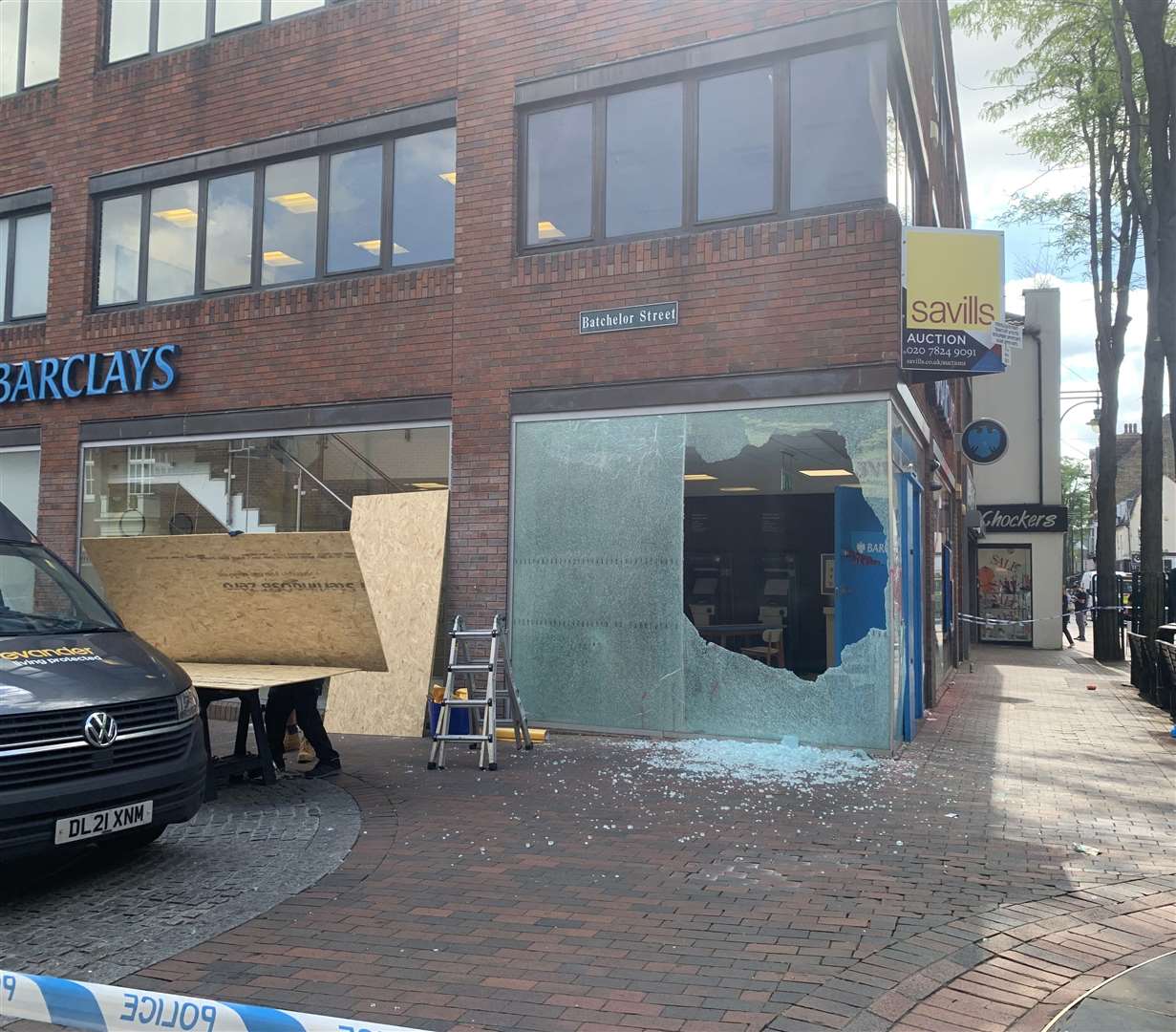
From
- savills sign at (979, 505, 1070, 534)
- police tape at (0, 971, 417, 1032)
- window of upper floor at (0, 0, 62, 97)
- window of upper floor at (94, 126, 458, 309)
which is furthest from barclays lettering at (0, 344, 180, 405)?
savills sign at (979, 505, 1070, 534)

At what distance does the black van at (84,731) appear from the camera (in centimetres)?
512

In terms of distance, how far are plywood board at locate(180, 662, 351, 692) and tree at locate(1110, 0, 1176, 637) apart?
9.57 m

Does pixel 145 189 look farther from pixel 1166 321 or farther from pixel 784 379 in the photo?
pixel 1166 321

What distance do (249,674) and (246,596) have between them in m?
1.42

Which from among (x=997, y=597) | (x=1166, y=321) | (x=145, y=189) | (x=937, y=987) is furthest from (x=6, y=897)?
(x=997, y=597)

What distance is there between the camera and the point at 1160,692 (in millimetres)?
14117

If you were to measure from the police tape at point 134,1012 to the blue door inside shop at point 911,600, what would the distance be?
8120 mm

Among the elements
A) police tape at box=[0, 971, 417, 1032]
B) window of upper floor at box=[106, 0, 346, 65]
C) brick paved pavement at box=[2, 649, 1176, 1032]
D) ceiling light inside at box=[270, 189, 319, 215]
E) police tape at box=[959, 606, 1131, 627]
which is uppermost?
window of upper floor at box=[106, 0, 346, 65]

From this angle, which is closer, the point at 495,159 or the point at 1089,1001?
the point at 1089,1001

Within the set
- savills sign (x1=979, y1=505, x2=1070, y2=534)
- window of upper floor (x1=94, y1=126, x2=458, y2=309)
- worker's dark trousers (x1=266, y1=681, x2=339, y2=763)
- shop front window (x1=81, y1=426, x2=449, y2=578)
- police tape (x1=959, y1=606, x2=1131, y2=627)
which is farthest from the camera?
savills sign (x1=979, y1=505, x2=1070, y2=534)

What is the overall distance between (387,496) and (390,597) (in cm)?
116

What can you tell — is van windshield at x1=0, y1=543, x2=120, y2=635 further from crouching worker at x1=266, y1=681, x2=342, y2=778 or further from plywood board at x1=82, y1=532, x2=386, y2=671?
plywood board at x1=82, y1=532, x2=386, y2=671

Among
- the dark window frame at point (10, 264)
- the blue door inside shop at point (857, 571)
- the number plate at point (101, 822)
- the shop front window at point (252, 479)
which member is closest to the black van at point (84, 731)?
the number plate at point (101, 822)

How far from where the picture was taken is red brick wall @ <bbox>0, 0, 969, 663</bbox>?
31.9 ft
